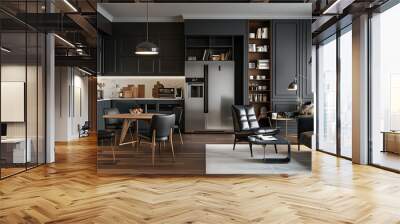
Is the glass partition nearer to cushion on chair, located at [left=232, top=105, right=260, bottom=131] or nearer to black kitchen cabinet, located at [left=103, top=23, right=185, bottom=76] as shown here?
black kitchen cabinet, located at [left=103, top=23, right=185, bottom=76]

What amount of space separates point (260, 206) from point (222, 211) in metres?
0.41

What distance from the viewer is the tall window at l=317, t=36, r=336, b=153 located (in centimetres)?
682

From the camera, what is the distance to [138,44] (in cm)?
534

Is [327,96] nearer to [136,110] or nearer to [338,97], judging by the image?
[338,97]

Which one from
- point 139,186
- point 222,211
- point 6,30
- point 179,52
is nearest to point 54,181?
point 139,186

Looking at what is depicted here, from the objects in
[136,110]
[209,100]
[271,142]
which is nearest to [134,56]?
[136,110]

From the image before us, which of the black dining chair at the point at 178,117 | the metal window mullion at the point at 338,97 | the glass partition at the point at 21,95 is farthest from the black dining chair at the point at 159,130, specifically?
the metal window mullion at the point at 338,97

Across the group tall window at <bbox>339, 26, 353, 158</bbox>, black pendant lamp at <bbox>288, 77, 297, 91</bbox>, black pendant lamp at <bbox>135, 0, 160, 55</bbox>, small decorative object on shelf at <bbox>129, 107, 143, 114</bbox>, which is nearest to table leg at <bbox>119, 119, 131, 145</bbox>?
small decorative object on shelf at <bbox>129, 107, 143, 114</bbox>

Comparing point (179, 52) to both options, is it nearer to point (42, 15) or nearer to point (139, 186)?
point (42, 15)

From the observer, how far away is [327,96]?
6.95 m

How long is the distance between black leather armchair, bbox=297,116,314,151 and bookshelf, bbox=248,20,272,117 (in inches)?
17.9

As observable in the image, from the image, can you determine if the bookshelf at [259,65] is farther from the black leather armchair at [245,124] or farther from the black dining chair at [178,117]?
the black dining chair at [178,117]

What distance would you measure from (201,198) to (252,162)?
4.57 feet

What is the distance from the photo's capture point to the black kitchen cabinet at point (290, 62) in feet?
16.2
